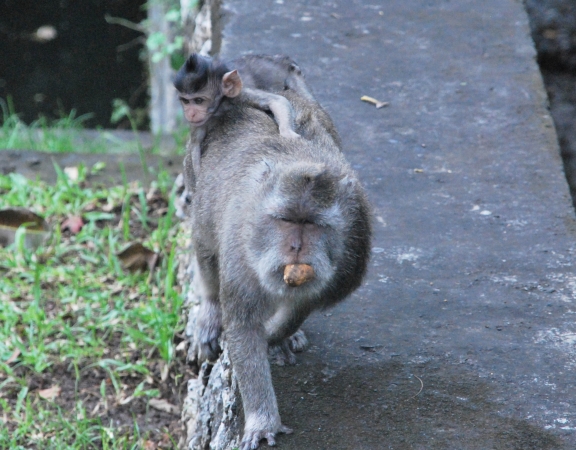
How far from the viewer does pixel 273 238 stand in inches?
130

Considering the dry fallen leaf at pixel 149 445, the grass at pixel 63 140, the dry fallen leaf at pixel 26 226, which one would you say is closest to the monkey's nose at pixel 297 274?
the dry fallen leaf at pixel 149 445

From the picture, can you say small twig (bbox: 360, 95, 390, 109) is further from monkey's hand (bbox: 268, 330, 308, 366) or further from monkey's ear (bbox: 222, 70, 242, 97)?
monkey's hand (bbox: 268, 330, 308, 366)

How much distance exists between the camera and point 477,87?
20.2ft

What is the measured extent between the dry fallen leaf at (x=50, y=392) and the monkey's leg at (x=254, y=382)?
2153 millimetres

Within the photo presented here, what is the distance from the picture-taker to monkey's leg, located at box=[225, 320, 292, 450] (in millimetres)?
3408

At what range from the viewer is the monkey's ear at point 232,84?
4.21 meters

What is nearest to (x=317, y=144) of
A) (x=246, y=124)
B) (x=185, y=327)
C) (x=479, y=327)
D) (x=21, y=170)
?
(x=246, y=124)

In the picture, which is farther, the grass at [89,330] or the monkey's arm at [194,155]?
Result: the grass at [89,330]

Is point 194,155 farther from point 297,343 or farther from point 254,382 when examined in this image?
point 254,382

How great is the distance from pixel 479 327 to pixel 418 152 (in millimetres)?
1706

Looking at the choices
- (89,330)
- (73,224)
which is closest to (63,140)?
(73,224)

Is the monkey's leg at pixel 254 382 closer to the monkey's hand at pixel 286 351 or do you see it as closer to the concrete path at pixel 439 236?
the concrete path at pixel 439 236

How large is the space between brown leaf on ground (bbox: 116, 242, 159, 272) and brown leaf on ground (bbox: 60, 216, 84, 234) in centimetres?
59

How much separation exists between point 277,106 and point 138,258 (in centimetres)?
249
